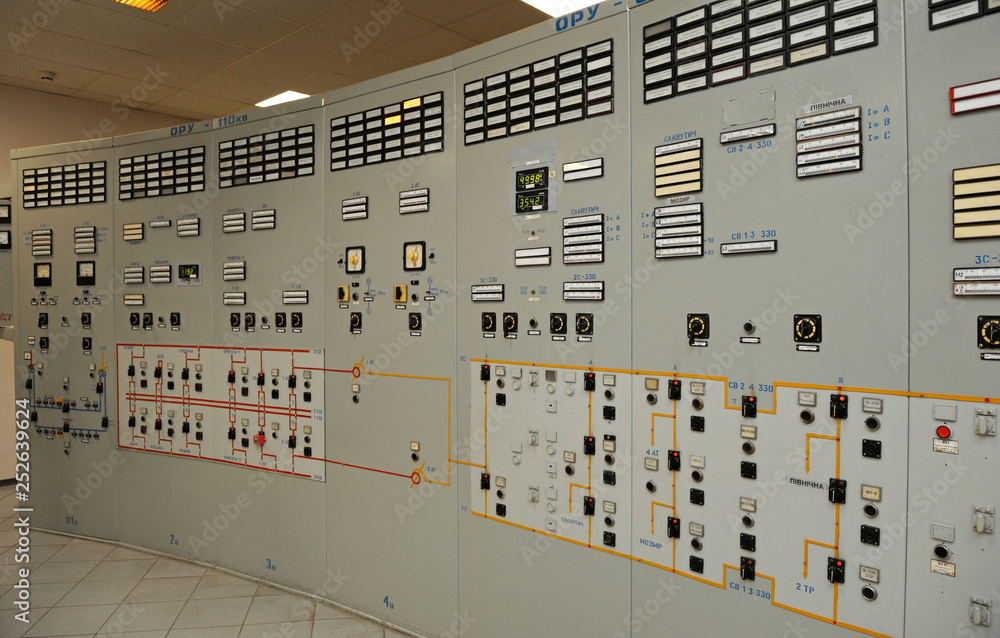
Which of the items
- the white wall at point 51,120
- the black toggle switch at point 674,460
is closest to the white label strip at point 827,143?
the black toggle switch at point 674,460

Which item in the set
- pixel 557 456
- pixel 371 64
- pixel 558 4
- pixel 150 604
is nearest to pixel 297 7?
pixel 371 64

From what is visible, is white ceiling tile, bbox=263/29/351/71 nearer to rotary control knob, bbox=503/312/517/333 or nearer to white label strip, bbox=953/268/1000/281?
rotary control knob, bbox=503/312/517/333

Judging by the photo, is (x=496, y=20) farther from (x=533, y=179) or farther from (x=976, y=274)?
(x=976, y=274)

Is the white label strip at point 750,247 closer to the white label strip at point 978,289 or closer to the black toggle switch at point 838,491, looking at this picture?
the white label strip at point 978,289

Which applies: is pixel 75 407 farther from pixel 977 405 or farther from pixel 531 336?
pixel 977 405

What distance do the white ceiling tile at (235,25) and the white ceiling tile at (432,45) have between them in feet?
2.77

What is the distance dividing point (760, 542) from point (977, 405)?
2.55ft

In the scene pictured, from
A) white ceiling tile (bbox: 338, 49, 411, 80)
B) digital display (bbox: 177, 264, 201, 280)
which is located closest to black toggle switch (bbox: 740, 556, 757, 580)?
digital display (bbox: 177, 264, 201, 280)

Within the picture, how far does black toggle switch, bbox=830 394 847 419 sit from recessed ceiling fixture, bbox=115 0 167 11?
4447 mm

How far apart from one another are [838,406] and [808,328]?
26cm

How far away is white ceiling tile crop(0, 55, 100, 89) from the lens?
4.73 meters

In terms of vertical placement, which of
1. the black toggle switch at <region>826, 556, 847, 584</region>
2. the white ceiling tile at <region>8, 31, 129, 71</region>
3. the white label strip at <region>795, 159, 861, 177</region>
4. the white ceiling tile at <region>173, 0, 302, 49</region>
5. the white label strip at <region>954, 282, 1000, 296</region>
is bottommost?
the black toggle switch at <region>826, 556, 847, 584</region>

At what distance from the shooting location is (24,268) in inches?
171

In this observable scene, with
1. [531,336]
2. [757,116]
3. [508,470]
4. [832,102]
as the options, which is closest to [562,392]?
[531,336]
